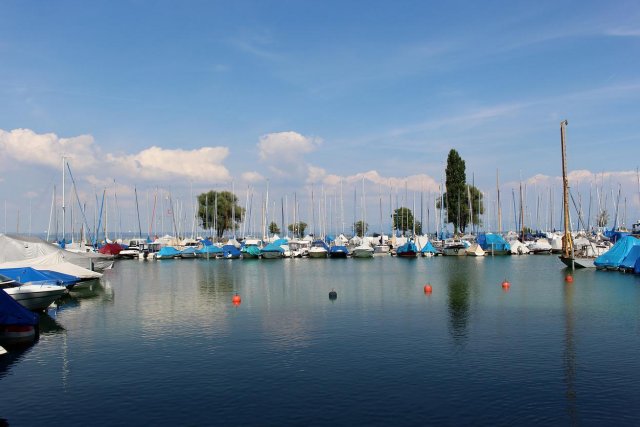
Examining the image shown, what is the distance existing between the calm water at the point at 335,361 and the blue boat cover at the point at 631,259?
17.4 meters

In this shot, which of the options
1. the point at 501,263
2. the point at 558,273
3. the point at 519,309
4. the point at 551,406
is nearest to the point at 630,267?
the point at 558,273

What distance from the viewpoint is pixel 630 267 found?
71.1 metres

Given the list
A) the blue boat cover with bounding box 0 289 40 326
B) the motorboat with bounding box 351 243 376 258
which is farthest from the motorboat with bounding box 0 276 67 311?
the motorboat with bounding box 351 243 376 258

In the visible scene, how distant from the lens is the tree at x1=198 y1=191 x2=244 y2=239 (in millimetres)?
173375

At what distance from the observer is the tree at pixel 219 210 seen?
173 m

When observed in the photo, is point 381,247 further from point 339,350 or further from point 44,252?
point 339,350

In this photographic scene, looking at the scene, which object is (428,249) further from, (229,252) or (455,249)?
(229,252)

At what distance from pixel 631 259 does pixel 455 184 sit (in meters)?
75.7

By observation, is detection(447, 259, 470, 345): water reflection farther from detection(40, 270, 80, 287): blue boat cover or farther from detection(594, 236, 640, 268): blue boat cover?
detection(40, 270, 80, 287): blue boat cover

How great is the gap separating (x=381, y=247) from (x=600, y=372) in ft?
339

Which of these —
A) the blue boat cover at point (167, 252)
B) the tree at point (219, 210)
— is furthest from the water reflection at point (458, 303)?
the tree at point (219, 210)

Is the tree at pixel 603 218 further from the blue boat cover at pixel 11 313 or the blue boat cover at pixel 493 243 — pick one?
the blue boat cover at pixel 11 313

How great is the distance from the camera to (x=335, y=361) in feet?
95.4

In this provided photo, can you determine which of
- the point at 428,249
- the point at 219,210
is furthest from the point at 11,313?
the point at 219,210
